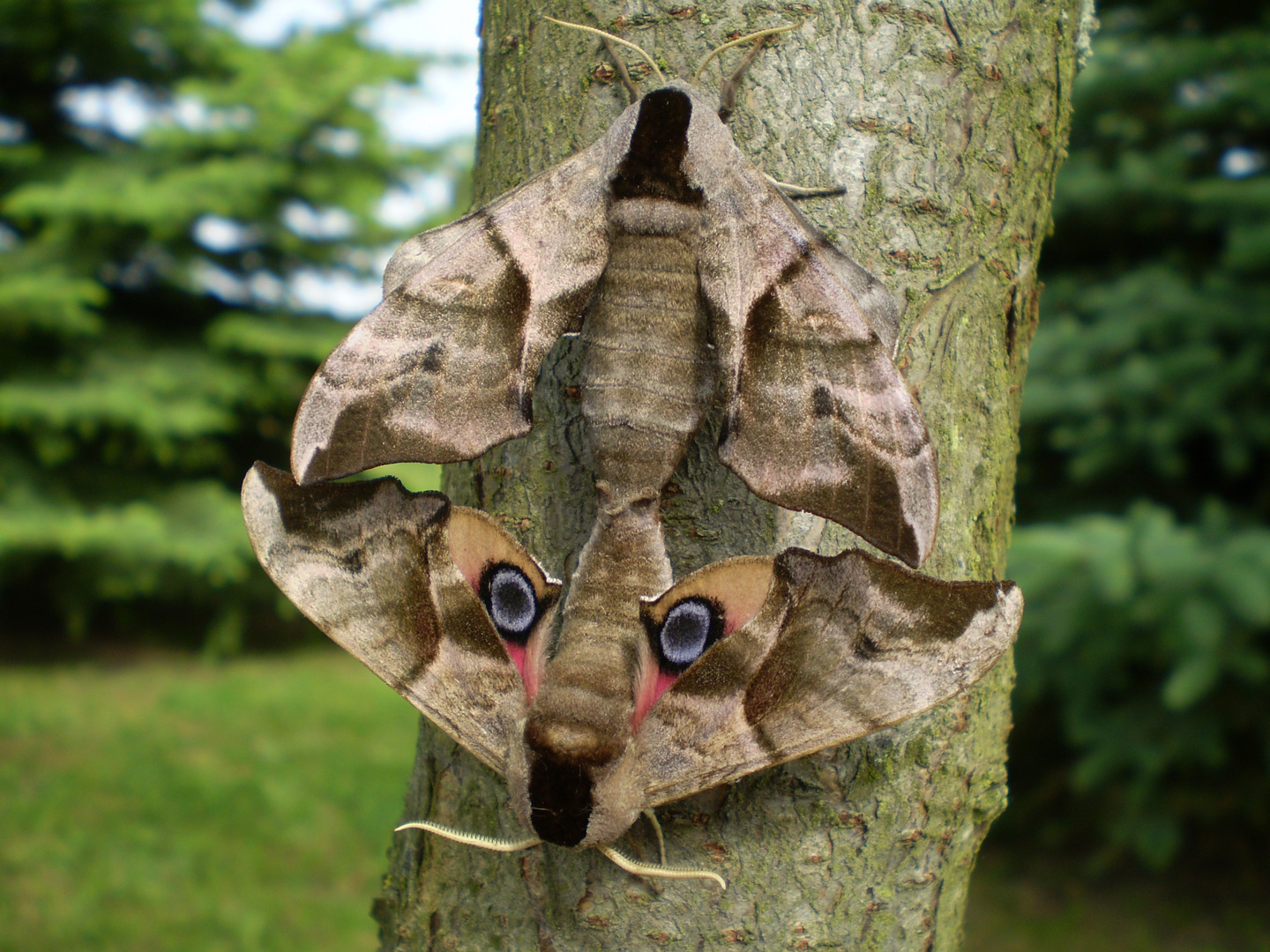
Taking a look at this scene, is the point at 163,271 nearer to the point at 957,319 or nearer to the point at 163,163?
the point at 163,163

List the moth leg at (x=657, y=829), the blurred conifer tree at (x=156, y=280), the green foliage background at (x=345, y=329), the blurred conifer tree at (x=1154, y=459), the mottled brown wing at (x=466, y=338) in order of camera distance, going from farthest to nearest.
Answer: the blurred conifer tree at (x=156, y=280) → the green foliage background at (x=345, y=329) → the blurred conifer tree at (x=1154, y=459) → the mottled brown wing at (x=466, y=338) → the moth leg at (x=657, y=829)

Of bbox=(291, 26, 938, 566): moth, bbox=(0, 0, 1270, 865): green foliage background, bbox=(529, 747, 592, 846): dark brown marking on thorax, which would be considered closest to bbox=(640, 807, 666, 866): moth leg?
bbox=(529, 747, 592, 846): dark brown marking on thorax

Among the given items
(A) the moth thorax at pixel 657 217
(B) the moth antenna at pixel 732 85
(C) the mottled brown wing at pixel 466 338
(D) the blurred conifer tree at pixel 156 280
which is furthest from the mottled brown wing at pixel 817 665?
(D) the blurred conifer tree at pixel 156 280

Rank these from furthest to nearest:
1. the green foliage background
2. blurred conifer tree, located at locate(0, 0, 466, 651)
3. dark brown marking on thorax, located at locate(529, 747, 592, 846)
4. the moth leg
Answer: blurred conifer tree, located at locate(0, 0, 466, 651) < the green foliage background < the moth leg < dark brown marking on thorax, located at locate(529, 747, 592, 846)

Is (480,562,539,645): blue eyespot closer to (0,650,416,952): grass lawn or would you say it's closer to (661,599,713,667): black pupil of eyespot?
(661,599,713,667): black pupil of eyespot

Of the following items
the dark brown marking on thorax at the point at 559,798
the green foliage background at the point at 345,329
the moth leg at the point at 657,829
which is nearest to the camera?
the dark brown marking on thorax at the point at 559,798

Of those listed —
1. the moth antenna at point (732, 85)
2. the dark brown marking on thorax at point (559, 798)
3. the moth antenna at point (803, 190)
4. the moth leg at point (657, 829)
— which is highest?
the moth antenna at point (732, 85)

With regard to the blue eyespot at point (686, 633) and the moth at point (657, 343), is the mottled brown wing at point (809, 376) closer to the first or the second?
the moth at point (657, 343)
